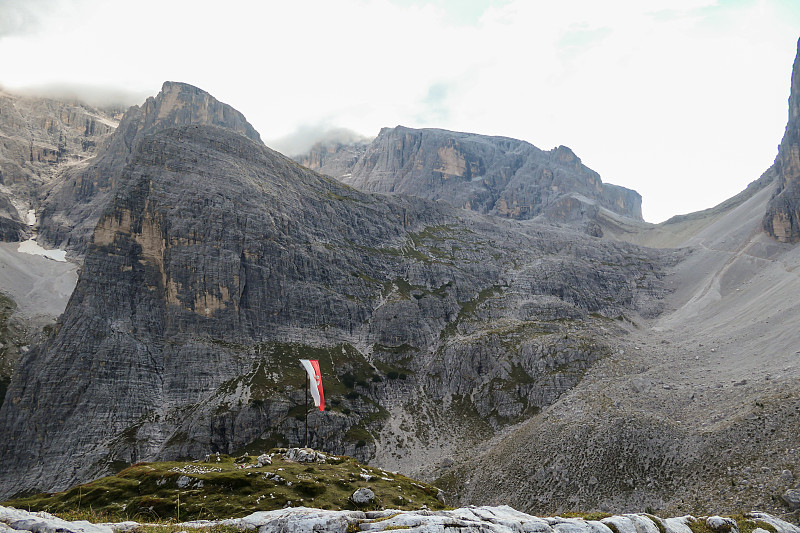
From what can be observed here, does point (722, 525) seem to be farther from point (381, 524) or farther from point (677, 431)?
point (677, 431)

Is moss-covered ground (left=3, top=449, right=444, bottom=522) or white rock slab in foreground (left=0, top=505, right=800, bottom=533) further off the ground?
white rock slab in foreground (left=0, top=505, right=800, bottom=533)

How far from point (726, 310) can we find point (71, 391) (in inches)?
7187

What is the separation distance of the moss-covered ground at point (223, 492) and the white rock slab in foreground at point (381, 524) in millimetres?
12867

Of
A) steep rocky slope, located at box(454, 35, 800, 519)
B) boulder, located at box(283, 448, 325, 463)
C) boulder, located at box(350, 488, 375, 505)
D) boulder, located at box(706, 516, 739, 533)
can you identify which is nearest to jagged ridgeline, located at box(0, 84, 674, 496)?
steep rocky slope, located at box(454, 35, 800, 519)

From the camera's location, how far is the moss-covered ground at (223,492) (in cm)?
3441

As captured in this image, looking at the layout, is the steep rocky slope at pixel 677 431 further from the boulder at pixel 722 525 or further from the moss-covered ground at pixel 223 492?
the moss-covered ground at pixel 223 492

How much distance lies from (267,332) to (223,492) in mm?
94686

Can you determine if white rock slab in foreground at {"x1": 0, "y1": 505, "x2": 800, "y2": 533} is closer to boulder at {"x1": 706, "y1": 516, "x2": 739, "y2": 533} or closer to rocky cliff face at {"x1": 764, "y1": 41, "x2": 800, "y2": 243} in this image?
boulder at {"x1": 706, "y1": 516, "x2": 739, "y2": 533}

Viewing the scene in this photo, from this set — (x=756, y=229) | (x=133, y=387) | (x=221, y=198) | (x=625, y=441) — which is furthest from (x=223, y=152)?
(x=756, y=229)

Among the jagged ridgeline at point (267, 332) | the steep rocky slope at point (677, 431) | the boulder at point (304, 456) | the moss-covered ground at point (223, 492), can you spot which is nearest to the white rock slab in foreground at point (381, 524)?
the moss-covered ground at point (223, 492)

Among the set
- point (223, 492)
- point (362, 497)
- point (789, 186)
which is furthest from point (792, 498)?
point (789, 186)

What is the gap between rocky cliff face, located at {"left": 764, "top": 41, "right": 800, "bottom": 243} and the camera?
15962 cm

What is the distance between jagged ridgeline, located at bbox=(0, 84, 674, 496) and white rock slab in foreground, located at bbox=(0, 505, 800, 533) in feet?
222

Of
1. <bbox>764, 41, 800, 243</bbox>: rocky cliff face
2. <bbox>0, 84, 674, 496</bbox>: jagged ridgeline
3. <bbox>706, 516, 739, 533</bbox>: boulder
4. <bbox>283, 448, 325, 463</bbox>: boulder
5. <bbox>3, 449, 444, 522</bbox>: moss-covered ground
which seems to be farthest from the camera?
<bbox>764, 41, 800, 243</bbox>: rocky cliff face
